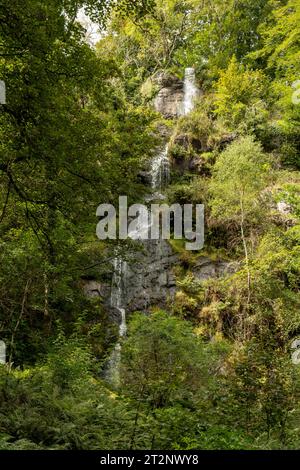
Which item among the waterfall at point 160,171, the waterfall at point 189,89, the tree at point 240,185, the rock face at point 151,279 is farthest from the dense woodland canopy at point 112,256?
the waterfall at point 189,89

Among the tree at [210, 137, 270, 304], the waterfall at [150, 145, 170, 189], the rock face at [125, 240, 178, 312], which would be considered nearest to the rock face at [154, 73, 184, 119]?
the waterfall at [150, 145, 170, 189]

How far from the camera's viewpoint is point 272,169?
18.6m

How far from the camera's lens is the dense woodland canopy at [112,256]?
5133mm

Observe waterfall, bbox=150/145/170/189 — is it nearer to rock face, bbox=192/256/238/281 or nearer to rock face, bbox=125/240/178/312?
rock face, bbox=125/240/178/312

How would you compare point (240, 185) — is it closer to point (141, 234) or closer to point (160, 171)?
point (141, 234)

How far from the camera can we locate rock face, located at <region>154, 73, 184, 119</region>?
26.3 m

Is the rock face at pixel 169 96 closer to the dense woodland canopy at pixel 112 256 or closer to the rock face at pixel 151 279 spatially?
the dense woodland canopy at pixel 112 256

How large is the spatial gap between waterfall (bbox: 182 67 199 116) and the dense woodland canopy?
18.8ft

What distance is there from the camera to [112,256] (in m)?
11.3

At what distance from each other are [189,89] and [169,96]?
63.6 inches

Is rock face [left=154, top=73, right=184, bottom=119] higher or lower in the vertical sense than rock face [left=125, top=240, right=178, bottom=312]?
higher

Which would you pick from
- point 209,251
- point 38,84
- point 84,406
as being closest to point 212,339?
point 209,251

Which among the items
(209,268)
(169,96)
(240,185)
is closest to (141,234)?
(209,268)

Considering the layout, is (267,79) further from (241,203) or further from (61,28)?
(61,28)
